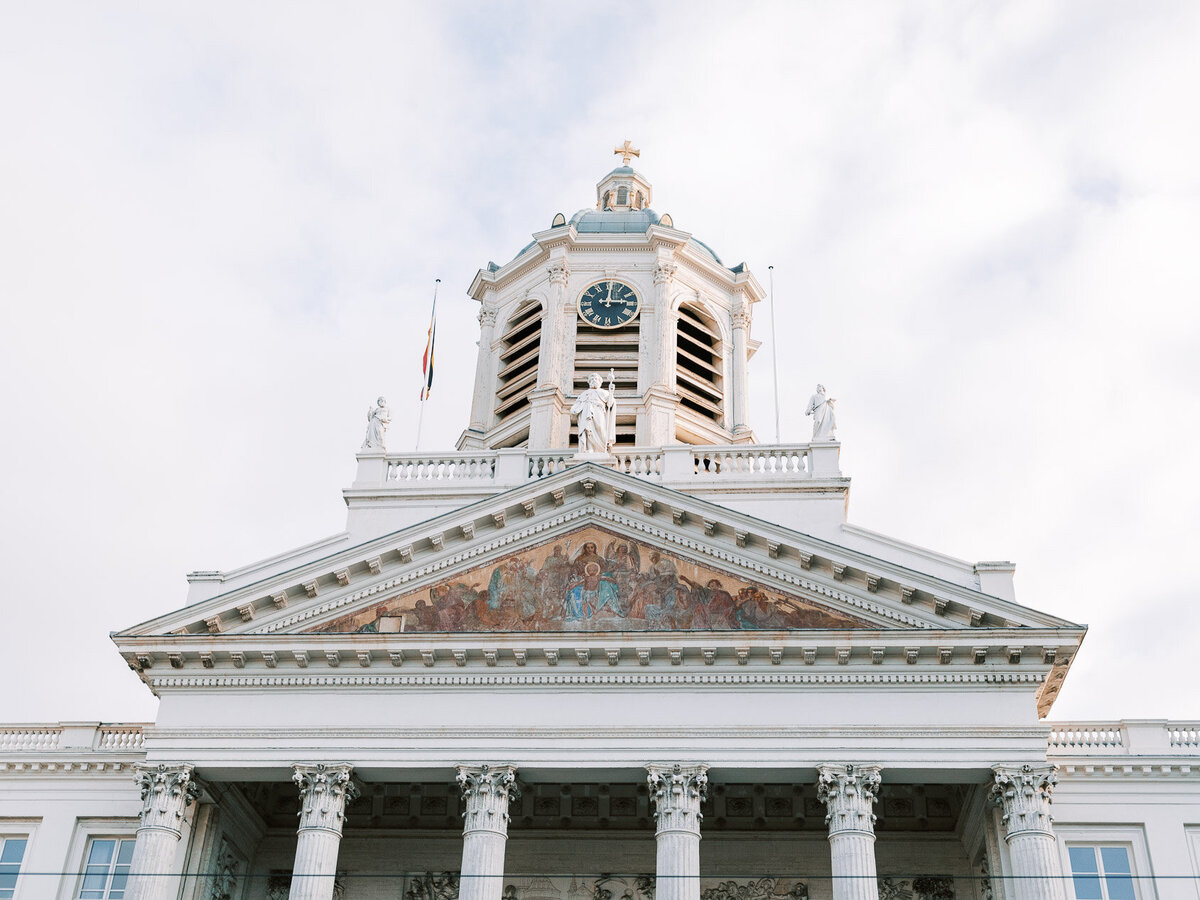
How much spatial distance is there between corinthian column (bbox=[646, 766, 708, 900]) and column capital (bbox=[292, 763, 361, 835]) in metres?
5.92

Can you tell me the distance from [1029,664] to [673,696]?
686cm

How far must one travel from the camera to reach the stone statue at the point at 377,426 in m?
35.4

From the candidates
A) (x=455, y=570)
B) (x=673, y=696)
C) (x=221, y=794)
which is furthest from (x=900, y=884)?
(x=221, y=794)

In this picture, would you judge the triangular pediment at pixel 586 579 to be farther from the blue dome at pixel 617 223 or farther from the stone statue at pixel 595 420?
the blue dome at pixel 617 223

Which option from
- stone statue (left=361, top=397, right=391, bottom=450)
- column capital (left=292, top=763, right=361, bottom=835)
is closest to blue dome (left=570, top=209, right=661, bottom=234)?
stone statue (left=361, top=397, right=391, bottom=450)

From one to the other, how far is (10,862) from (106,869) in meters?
2.14

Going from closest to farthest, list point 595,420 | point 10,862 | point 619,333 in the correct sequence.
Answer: point 10,862 → point 595,420 → point 619,333

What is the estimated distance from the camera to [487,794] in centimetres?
2850

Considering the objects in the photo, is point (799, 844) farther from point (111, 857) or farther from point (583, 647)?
point (111, 857)

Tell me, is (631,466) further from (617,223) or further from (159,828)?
(617,223)

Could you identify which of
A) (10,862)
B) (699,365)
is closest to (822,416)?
(699,365)

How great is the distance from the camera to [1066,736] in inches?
1220

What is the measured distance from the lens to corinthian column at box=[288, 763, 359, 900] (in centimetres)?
2791

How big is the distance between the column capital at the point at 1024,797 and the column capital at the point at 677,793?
5.51 meters
